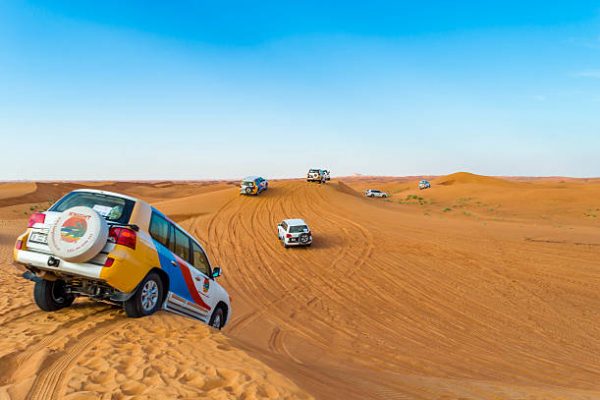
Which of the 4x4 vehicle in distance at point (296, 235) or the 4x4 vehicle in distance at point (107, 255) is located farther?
the 4x4 vehicle in distance at point (296, 235)

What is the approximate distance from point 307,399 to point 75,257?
4275 mm

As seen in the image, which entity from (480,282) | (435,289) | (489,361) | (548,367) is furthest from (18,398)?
(480,282)

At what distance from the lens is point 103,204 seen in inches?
262

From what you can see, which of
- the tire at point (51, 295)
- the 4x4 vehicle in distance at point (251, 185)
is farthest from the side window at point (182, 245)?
the 4x4 vehicle in distance at point (251, 185)

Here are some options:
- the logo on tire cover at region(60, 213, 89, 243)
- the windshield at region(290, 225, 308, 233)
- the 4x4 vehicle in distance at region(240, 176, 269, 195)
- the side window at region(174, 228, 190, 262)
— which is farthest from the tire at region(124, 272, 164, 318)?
the 4x4 vehicle in distance at region(240, 176, 269, 195)

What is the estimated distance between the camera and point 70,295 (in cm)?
743

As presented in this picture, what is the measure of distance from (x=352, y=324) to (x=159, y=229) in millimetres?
7554

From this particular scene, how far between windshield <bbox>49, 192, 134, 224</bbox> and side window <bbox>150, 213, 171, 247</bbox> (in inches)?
20.3

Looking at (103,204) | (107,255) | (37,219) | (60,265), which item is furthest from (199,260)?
(37,219)

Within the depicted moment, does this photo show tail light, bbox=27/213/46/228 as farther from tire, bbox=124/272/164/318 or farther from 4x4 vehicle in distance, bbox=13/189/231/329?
tire, bbox=124/272/164/318

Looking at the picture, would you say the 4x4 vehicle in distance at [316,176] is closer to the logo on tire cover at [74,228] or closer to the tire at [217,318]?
the tire at [217,318]

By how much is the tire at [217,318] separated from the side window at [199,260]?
968 mm

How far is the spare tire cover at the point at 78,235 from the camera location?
228 inches

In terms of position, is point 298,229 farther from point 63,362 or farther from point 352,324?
point 63,362
